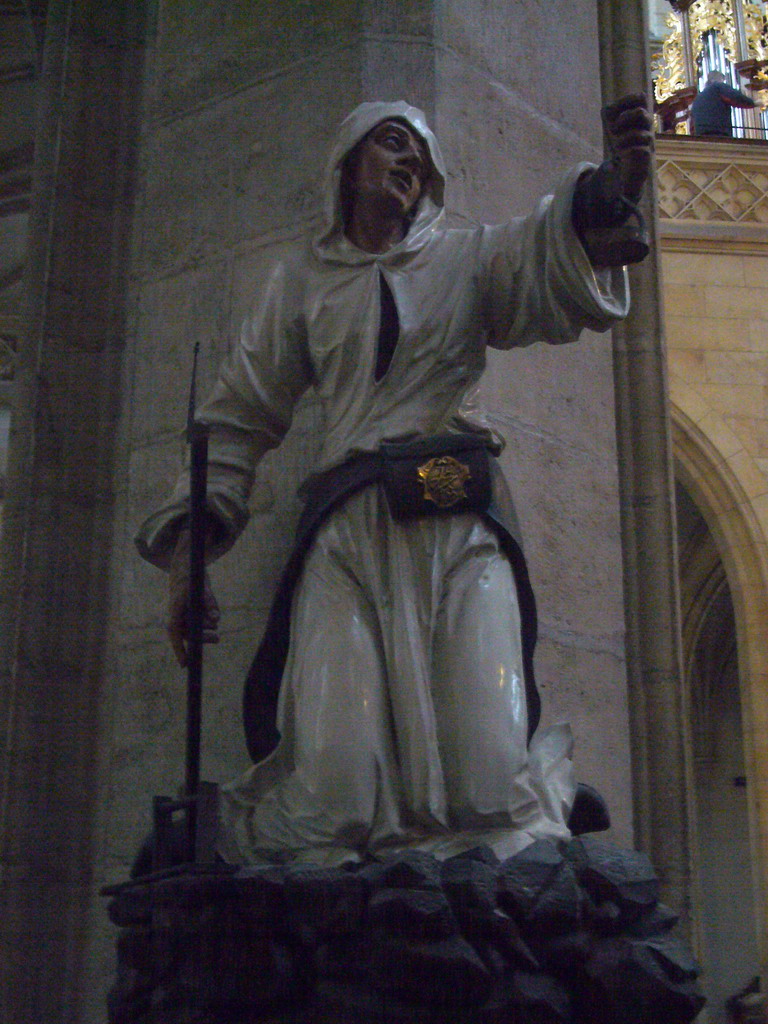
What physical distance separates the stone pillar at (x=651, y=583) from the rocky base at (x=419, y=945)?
5.03 feet

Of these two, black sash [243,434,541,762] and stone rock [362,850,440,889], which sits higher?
black sash [243,434,541,762]

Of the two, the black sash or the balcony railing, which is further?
the balcony railing

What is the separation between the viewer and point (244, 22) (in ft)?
13.3

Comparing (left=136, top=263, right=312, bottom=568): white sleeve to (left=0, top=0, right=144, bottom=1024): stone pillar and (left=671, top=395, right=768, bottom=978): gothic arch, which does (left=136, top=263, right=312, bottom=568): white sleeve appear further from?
(left=671, top=395, right=768, bottom=978): gothic arch

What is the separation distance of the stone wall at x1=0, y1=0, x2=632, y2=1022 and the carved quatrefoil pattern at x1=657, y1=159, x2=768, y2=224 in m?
6.50

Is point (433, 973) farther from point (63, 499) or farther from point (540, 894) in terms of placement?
point (63, 499)

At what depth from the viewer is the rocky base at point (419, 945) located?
1980 mm

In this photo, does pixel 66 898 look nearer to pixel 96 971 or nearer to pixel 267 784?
pixel 96 971

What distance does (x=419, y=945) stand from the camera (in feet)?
6.51

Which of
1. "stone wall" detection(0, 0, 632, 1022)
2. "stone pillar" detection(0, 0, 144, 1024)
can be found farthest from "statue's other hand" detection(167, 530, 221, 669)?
"stone pillar" detection(0, 0, 144, 1024)

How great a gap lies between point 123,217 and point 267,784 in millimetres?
2339

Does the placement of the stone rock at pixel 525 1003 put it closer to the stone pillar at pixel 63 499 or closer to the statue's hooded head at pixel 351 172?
the statue's hooded head at pixel 351 172

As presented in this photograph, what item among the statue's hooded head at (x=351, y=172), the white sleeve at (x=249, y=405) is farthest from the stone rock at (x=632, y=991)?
the statue's hooded head at (x=351, y=172)

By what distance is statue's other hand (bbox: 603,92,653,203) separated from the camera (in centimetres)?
242
